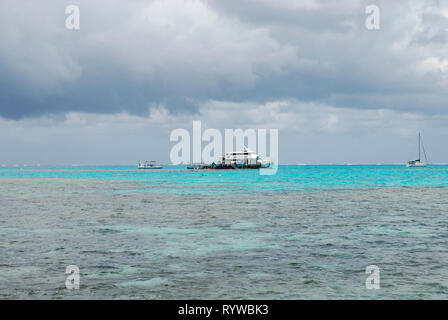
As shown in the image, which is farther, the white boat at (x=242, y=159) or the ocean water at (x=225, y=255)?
the white boat at (x=242, y=159)

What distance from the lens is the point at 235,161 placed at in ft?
602

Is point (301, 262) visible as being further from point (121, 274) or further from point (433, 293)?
point (121, 274)

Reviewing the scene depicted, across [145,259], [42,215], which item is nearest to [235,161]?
[42,215]

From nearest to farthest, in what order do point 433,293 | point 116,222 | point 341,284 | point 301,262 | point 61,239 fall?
point 433,293, point 341,284, point 301,262, point 61,239, point 116,222

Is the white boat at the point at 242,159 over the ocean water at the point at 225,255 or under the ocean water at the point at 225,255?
over

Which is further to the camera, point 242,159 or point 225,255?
point 242,159

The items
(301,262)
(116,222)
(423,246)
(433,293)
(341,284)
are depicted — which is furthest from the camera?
(116,222)

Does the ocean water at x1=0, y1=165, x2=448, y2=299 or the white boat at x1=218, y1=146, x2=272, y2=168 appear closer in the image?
the ocean water at x1=0, y1=165, x2=448, y2=299

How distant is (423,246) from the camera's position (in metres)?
16.2

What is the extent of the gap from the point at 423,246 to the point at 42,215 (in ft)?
71.1

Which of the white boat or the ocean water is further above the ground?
the white boat

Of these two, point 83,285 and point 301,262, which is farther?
point 301,262
